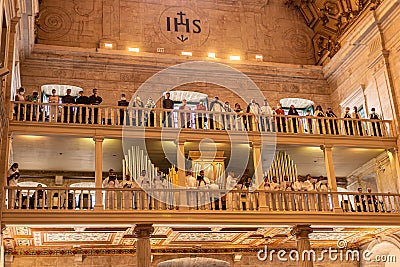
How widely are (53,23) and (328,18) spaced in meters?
11.7

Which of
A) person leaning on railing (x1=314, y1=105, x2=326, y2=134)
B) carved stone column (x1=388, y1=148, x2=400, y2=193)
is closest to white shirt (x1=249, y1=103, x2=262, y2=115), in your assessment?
person leaning on railing (x1=314, y1=105, x2=326, y2=134)

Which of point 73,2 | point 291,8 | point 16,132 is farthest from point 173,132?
point 291,8

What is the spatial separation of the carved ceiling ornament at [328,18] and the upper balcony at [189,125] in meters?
4.72

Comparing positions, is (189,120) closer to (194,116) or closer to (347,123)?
(194,116)

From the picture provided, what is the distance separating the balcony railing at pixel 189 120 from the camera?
18188 millimetres

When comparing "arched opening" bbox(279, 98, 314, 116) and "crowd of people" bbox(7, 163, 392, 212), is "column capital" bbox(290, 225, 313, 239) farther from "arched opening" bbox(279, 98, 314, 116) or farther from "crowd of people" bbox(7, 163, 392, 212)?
"arched opening" bbox(279, 98, 314, 116)

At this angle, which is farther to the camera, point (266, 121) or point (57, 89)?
point (57, 89)

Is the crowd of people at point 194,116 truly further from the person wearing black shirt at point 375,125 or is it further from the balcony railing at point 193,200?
the balcony railing at point 193,200

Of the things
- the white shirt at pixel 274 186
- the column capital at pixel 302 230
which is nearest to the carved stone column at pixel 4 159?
the white shirt at pixel 274 186

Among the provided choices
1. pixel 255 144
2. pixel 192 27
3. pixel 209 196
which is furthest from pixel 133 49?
pixel 209 196

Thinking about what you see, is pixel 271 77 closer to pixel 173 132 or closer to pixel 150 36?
pixel 150 36

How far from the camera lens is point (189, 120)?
62.8 ft

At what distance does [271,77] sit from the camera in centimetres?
2498

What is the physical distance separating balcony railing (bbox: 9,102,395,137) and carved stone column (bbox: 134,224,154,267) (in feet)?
11.1
